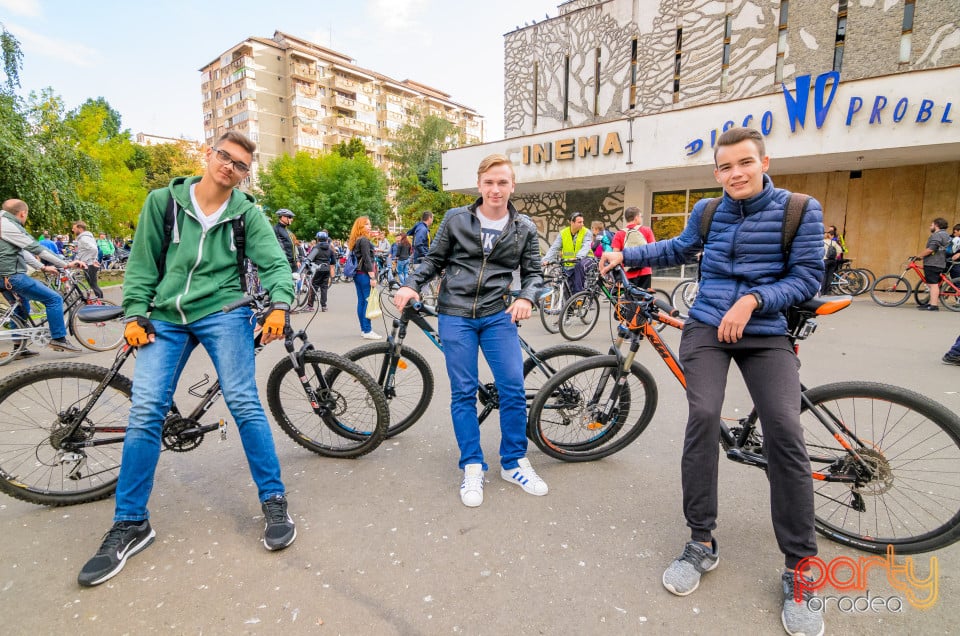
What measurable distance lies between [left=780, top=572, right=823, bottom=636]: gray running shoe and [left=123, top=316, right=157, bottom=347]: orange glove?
3.09 meters

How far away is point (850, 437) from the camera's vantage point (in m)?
2.27

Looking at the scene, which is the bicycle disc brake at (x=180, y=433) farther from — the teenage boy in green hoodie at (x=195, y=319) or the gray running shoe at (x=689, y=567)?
the gray running shoe at (x=689, y=567)

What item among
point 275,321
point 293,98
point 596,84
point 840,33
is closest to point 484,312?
point 275,321

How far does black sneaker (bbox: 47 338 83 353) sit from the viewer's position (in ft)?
20.9

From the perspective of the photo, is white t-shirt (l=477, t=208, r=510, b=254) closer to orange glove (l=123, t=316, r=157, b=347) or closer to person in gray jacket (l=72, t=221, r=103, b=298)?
orange glove (l=123, t=316, r=157, b=347)

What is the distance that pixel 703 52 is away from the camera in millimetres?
17219

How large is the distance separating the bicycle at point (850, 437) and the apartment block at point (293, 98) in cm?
5794

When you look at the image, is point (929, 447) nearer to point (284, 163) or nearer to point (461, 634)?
point (461, 634)

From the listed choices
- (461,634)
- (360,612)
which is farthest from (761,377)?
(360,612)

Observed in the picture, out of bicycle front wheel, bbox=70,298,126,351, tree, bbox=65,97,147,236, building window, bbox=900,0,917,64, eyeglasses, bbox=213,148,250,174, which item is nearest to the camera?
eyeglasses, bbox=213,148,250,174

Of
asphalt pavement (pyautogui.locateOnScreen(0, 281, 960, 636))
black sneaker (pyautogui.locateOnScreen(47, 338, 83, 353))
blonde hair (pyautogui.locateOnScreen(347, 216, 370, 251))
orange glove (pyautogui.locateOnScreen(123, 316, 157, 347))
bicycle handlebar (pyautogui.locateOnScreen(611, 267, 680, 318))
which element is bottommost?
asphalt pavement (pyautogui.locateOnScreen(0, 281, 960, 636))

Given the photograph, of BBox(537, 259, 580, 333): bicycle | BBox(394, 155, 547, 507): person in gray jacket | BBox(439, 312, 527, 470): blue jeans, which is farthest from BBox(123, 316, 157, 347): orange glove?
BBox(537, 259, 580, 333): bicycle

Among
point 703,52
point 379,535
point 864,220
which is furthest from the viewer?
point 703,52

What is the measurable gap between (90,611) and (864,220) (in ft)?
61.9
